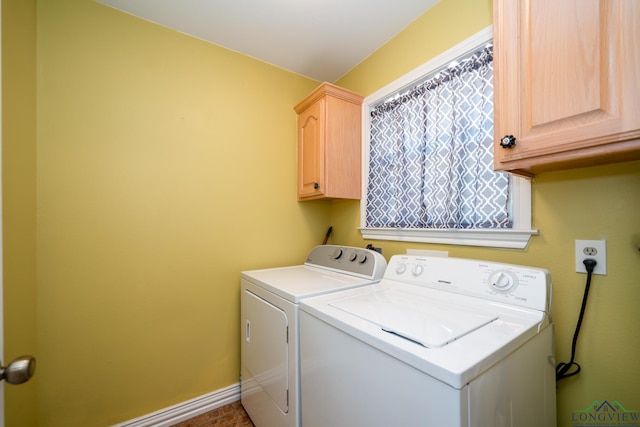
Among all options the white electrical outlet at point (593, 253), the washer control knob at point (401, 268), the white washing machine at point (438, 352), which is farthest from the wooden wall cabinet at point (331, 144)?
the white electrical outlet at point (593, 253)

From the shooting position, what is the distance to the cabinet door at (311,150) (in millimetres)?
1828

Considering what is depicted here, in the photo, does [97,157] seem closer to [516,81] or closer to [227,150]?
[227,150]

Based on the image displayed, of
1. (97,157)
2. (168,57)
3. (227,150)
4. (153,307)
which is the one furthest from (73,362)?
(168,57)

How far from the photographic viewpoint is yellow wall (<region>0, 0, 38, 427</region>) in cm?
100

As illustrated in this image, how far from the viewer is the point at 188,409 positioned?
1610 mm

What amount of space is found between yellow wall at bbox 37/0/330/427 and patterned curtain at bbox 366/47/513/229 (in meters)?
0.87

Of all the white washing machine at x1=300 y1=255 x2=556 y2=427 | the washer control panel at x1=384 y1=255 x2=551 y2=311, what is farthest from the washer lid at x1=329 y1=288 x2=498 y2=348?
the washer control panel at x1=384 y1=255 x2=551 y2=311

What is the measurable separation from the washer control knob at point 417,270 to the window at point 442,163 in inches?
10.2

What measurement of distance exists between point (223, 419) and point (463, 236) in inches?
72.6

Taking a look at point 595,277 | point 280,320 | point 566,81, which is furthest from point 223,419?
point 566,81

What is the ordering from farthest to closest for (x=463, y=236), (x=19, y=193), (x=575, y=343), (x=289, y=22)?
1. (x=289, y=22)
2. (x=463, y=236)
3. (x=19, y=193)
4. (x=575, y=343)

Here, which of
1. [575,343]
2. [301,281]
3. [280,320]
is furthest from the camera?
[301,281]

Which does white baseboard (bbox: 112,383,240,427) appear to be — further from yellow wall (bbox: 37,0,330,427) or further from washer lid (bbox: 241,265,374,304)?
washer lid (bbox: 241,265,374,304)

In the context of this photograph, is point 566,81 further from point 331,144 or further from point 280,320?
point 280,320
